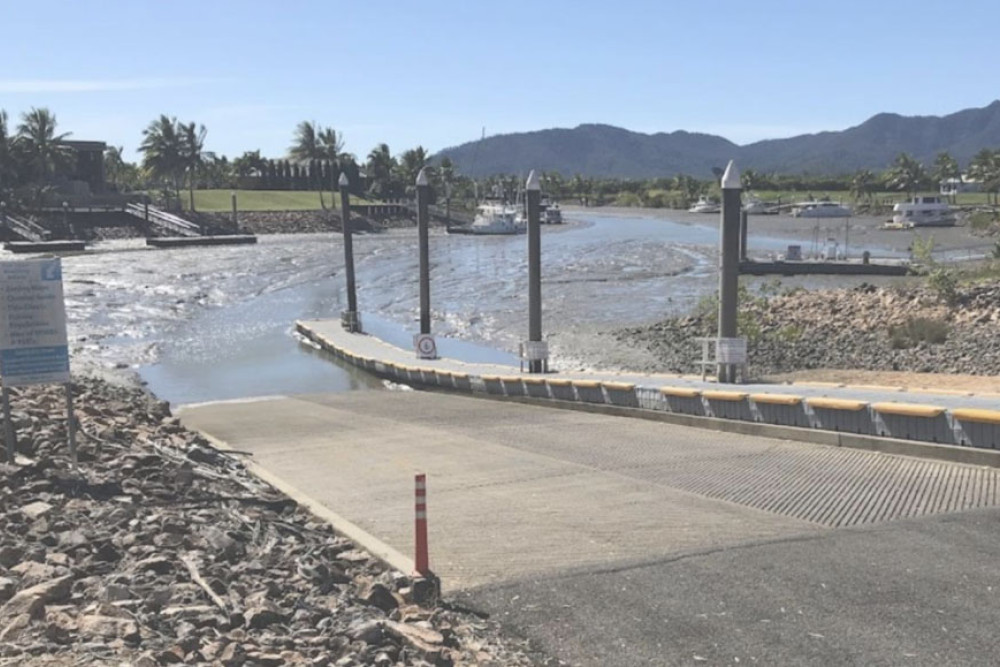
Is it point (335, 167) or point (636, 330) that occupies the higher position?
point (335, 167)

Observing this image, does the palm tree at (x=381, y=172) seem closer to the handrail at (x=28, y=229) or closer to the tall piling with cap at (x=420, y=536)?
the handrail at (x=28, y=229)

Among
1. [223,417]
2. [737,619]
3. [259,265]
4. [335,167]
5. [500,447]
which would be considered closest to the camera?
[737,619]

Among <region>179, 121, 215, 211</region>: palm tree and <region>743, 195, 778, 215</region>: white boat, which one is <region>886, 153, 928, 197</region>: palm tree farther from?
<region>179, 121, 215, 211</region>: palm tree

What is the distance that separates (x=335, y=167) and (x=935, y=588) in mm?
129450

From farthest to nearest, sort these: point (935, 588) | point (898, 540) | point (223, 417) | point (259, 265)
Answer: point (259, 265) < point (223, 417) < point (898, 540) < point (935, 588)

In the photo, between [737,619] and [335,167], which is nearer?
[737,619]

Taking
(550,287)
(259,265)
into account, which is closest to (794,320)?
(550,287)

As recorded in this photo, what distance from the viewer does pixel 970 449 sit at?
35.4 ft

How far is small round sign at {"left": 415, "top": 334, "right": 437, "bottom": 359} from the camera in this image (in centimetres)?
2789

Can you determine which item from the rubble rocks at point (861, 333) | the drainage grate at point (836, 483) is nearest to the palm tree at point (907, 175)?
the rubble rocks at point (861, 333)

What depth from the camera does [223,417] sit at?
19.2m

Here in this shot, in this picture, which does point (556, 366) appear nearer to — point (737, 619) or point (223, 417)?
point (223, 417)

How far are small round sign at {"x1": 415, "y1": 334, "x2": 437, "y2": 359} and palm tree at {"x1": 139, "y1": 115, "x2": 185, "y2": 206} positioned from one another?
288 ft

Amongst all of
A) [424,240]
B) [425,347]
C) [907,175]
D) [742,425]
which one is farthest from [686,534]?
[907,175]
